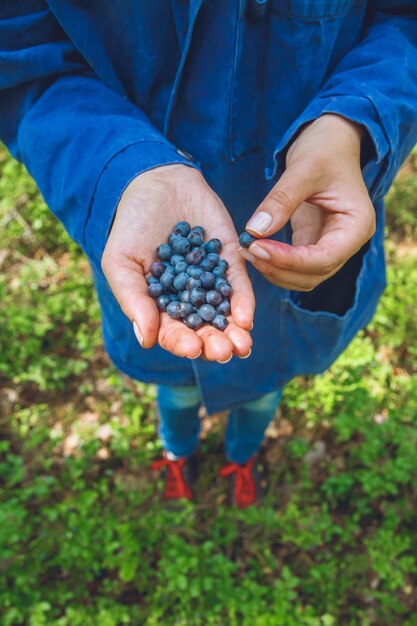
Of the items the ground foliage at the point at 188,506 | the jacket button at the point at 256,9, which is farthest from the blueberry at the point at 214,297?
the ground foliage at the point at 188,506

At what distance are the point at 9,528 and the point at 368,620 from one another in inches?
66.2

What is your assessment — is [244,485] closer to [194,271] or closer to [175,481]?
[175,481]

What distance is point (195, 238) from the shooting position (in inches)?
61.1

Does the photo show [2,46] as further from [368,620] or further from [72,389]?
[368,620]

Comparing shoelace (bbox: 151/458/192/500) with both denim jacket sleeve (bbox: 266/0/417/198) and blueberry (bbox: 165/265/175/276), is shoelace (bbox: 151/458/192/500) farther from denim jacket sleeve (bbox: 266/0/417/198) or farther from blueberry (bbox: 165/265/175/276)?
denim jacket sleeve (bbox: 266/0/417/198)

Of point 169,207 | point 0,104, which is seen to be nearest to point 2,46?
point 0,104

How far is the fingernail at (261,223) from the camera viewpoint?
127cm

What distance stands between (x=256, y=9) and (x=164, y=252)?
A: 68 cm

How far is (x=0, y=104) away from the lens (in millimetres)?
1591

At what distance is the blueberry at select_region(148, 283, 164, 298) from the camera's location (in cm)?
145

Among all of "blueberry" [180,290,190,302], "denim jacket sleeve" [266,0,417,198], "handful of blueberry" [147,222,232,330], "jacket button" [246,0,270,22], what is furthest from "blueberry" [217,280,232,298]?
"jacket button" [246,0,270,22]

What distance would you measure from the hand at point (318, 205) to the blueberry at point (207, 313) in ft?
0.61

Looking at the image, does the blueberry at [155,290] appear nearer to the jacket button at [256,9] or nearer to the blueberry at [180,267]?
the blueberry at [180,267]

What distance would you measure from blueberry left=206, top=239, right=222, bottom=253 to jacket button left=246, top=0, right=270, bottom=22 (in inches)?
23.4
